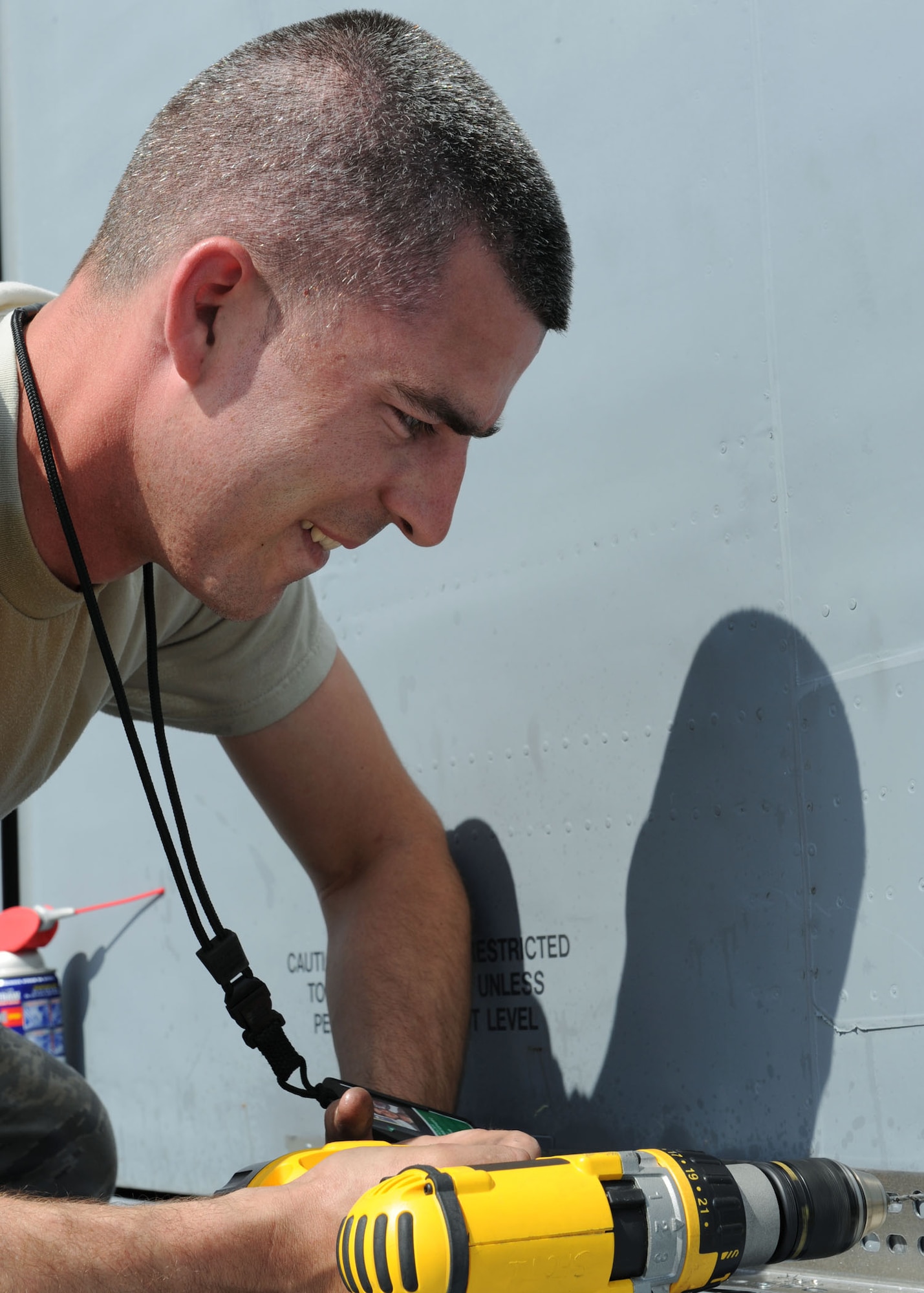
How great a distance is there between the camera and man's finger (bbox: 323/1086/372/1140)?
1.08m

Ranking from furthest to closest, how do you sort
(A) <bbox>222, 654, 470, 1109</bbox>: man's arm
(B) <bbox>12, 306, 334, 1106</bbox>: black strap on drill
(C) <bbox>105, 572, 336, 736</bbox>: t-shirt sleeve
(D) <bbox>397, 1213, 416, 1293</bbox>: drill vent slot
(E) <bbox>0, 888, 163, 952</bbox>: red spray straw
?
1. (E) <bbox>0, 888, 163, 952</bbox>: red spray straw
2. (C) <bbox>105, 572, 336, 736</bbox>: t-shirt sleeve
3. (A) <bbox>222, 654, 470, 1109</bbox>: man's arm
4. (B) <bbox>12, 306, 334, 1106</bbox>: black strap on drill
5. (D) <bbox>397, 1213, 416, 1293</bbox>: drill vent slot

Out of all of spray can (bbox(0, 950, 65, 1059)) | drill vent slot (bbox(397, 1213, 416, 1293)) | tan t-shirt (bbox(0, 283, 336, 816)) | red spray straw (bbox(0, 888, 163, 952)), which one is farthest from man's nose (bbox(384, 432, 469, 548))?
spray can (bbox(0, 950, 65, 1059))

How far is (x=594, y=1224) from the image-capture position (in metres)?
0.87

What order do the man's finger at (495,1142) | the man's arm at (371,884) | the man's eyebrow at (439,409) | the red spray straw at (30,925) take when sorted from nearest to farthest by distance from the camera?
the man's finger at (495,1142)
the man's eyebrow at (439,409)
the man's arm at (371,884)
the red spray straw at (30,925)

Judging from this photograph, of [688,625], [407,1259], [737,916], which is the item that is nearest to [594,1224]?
[407,1259]

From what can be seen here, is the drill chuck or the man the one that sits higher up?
the man

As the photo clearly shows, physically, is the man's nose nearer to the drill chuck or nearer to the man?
the man

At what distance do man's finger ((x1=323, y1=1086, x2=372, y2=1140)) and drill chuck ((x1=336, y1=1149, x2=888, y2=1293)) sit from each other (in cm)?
21

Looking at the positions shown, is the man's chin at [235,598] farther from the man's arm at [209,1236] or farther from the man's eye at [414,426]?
the man's arm at [209,1236]

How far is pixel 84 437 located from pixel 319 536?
27 cm

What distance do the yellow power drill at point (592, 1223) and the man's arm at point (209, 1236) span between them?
0.06 meters

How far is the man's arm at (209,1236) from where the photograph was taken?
0.86 meters

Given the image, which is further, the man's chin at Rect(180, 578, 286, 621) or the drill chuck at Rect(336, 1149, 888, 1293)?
the man's chin at Rect(180, 578, 286, 621)

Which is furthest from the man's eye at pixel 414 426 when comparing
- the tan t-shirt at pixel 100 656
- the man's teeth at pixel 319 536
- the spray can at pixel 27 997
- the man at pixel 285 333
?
the spray can at pixel 27 997
